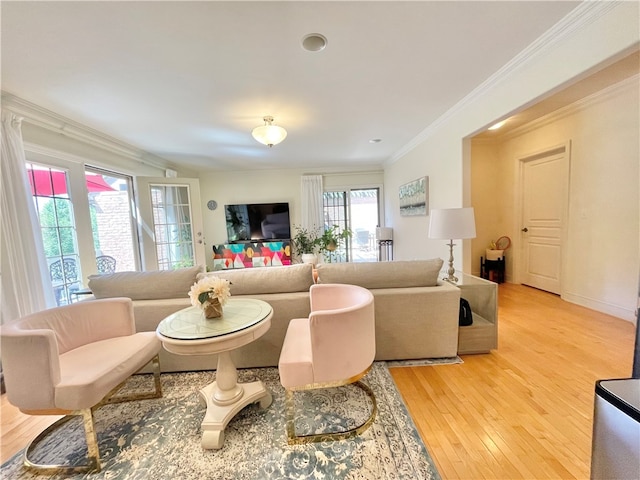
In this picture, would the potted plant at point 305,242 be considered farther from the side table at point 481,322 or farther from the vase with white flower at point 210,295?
the vase with white flower at point 210,295

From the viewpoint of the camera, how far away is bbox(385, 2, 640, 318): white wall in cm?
140

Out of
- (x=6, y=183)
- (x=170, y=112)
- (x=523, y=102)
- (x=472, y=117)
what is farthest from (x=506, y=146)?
(x=6, y=183)

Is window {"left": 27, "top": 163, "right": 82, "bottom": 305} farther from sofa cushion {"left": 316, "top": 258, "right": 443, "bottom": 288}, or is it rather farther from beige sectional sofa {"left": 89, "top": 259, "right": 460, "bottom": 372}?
sofa cushion {"left": 316, "top": 258, "right": 443, "bottom": 288}

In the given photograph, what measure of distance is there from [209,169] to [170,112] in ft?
9.63

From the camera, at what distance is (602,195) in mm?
2861

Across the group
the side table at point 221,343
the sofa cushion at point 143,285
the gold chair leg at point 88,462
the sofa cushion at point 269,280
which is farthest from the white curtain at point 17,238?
the side table at point 221,343

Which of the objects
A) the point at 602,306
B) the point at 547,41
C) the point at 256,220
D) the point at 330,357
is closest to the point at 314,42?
the point at 547,41

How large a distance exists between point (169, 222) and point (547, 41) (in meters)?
4.86

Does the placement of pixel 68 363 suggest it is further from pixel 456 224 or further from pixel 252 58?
pixel 456 224

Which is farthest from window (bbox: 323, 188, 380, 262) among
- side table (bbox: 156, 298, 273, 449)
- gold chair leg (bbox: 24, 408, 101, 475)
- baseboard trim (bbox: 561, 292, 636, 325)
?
gold chair leg (bbox: 24, 408, 101, 475)

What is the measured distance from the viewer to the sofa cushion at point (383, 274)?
6.55 feet

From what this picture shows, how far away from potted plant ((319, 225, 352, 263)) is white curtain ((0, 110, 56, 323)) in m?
4.06

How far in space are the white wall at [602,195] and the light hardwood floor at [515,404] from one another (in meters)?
0.55

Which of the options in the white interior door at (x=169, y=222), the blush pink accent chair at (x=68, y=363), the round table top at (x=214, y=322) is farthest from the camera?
the white interior door at (x=169, y=222)
